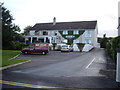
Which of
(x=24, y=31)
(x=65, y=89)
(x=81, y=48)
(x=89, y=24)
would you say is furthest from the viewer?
(x=24, y=31)

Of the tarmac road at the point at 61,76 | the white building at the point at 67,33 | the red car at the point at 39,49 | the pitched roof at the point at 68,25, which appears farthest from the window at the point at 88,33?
the tarmac road at the point at 61,76

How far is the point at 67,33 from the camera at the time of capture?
47500mm

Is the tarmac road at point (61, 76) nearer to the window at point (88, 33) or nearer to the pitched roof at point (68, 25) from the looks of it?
the window at point (88, 33)

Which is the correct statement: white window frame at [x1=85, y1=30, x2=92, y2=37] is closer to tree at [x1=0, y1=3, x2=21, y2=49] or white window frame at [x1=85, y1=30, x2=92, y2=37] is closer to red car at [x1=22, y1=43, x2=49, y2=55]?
red car at [x1=22, y1=43, x2=49, y2=55]

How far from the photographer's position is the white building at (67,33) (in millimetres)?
45000

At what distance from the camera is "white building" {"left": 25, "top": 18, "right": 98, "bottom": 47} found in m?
45.0

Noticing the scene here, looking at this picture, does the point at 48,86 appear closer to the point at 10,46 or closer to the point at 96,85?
the point at 96,85

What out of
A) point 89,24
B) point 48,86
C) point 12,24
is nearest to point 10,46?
point 12,24

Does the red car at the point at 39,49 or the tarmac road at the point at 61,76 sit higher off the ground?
the red car at the point at 39,49

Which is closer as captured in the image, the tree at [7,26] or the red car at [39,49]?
the tree at [7,26]

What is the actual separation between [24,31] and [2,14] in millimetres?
64801

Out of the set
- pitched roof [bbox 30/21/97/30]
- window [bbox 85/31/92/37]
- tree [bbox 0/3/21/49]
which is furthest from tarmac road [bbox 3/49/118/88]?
pitched roof [bbox 30/21/97/30]

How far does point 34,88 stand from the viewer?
242 inches

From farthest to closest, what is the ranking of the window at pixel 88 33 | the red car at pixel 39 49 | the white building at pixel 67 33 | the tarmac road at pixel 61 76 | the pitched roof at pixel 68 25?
1. the pitched roof at pixel 68 25
2. the white building at pixel 67 33
3. the window at pixel 88 33
4. the red car at pixel 39 49
5. the tarmac road at pixel 61 76
